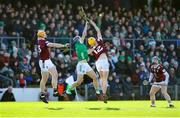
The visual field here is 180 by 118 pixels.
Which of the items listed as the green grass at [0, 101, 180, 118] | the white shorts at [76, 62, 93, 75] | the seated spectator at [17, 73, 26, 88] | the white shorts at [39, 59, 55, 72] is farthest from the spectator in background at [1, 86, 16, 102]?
Answer: the green grass at [0, 101, 180, 118]

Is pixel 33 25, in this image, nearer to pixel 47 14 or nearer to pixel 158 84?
pixel 47 14

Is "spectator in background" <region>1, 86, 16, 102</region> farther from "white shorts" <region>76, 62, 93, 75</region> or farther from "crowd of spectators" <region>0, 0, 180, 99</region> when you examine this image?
"white shorts" <region>76, 62, 93, 75</region>

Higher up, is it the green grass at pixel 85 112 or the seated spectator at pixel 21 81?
the seated spectator at pixel 21 81

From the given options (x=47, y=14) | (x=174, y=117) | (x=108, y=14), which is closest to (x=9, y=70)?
(x=47, y=14)

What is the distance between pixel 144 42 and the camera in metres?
35.4

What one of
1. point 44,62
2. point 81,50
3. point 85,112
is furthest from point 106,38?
point 85,112

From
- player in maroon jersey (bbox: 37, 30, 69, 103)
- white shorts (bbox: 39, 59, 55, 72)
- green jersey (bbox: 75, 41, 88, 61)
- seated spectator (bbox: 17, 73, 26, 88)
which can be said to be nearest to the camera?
player in maroon jersey (bbox: 37, 30, 69, 103)

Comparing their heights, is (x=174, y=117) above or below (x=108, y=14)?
below

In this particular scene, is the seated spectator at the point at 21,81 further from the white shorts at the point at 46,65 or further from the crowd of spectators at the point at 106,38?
the white shorts at the point at 46,65

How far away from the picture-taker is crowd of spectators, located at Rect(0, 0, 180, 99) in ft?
105

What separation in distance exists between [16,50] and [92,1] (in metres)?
7.27

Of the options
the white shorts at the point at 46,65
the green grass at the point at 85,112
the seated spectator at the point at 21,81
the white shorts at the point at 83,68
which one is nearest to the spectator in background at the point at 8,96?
the seated spectator at the point at 21,81

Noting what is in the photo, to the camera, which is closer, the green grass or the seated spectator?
Answer: the green grass

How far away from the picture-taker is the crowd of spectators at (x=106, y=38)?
3192 cm
